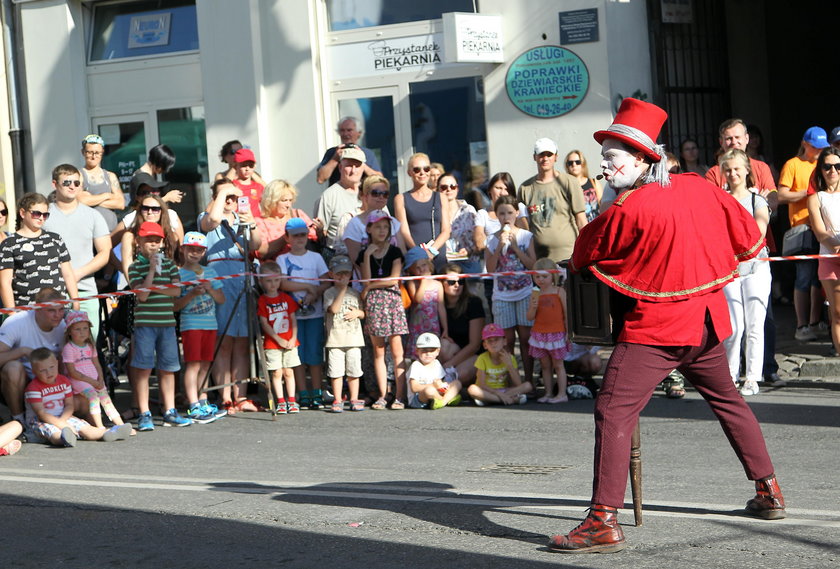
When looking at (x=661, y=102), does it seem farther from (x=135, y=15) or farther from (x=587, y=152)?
(x=135, y=15)

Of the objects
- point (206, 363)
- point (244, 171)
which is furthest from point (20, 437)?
point (244, 171)

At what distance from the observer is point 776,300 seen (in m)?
16.5

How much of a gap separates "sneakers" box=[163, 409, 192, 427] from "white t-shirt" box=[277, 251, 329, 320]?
1419 millimetres

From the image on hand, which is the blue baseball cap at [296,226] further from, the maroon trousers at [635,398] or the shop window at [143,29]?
the shop window at [143,29]

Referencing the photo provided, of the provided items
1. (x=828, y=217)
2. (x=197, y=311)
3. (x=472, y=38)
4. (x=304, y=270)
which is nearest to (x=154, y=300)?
(x=197, y=311)

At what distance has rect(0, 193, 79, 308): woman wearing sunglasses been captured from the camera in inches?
439

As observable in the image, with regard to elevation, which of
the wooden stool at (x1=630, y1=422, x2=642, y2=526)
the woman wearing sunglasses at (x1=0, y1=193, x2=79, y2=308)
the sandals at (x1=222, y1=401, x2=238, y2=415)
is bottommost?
the sandals at (x1=222, y1=401, x2=238, y2=415)

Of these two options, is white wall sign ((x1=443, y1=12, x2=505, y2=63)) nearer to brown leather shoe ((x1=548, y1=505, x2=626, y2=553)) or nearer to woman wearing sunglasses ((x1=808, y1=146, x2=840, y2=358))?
woman wearing sunglasses ((x1=808, y1=146, x2=840, y2=358))

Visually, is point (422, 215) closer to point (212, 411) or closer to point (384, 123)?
point (212, 411)

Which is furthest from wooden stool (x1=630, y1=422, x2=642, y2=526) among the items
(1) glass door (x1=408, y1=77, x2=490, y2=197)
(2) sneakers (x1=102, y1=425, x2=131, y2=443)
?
(1) glass door (x1=408, y1=77, x2=490, y2=197)

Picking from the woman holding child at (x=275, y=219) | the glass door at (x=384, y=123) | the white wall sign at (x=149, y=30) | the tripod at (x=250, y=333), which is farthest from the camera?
the white wall sign at (x=149, y=30)

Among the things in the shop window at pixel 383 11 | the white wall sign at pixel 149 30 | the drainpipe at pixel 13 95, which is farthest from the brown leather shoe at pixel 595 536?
the drainpipe at pixel 13 95

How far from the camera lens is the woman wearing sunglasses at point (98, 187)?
525 inches

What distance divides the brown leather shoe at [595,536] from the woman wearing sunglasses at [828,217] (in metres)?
6.00
